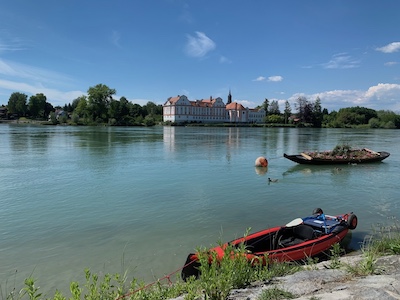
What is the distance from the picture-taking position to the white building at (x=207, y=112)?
464 feet

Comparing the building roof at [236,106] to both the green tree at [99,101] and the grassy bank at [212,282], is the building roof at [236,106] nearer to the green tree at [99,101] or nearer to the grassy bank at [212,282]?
the green tree at [99,101]

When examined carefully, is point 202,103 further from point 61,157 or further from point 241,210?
point 241,210

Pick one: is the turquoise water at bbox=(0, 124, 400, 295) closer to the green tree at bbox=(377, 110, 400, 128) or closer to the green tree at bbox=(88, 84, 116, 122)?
the green tree at bbox=(88, 84, 116, 122)

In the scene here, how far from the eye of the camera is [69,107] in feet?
563

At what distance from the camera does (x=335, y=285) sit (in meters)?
4.65

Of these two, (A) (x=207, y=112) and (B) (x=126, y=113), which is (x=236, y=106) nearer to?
(A) (x=207, y=112)

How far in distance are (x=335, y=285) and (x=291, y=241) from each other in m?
3.13

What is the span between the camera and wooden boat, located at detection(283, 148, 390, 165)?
23734 mm

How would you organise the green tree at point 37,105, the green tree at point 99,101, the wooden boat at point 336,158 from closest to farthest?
the wooden boat at point 336,158 → the green tree at point 99,101 → the green tree at point 37,105

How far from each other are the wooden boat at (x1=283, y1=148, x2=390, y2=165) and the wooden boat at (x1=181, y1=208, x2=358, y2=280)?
15359mm

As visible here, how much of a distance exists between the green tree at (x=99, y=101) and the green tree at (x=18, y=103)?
127 ft

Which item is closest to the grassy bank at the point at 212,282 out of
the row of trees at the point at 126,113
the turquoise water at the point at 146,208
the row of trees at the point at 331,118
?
the turquoise water at the point at 146,208

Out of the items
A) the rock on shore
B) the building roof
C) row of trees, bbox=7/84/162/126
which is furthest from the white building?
the rock on shore

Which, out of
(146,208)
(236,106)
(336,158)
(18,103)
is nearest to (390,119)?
(236,106)
